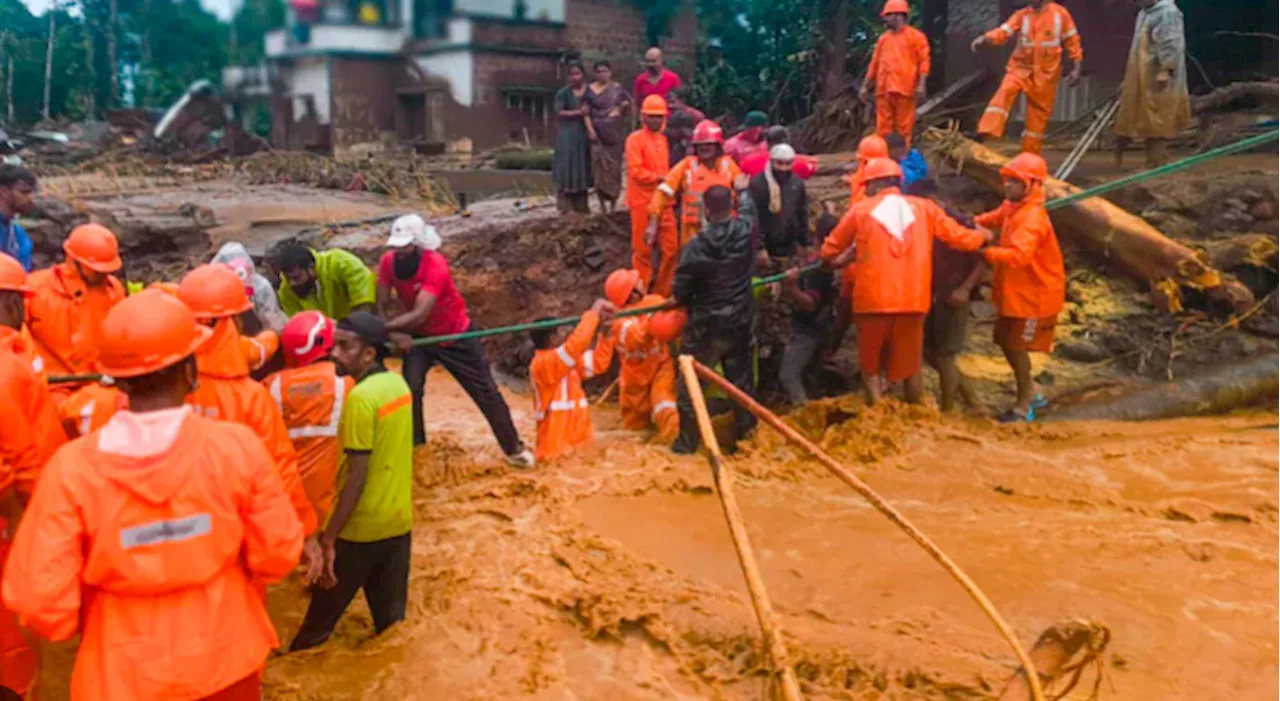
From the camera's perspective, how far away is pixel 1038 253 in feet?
21.0

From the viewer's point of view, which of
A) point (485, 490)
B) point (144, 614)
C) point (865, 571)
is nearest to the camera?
Result: point (144, 614)

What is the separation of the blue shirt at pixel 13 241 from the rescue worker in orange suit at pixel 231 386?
2451 mm

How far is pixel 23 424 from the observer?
346 centimetres

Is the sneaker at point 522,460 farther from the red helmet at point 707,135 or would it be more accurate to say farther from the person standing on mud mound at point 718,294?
the red helmet at point 707,135

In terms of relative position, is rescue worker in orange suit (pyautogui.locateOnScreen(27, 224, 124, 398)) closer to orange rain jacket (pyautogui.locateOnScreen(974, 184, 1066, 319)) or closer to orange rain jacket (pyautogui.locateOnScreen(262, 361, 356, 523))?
orange rain jacket (pyautogui.locateOnScreen(262, 361, 356, 523))

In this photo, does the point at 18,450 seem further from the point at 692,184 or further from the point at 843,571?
the point at 692,184

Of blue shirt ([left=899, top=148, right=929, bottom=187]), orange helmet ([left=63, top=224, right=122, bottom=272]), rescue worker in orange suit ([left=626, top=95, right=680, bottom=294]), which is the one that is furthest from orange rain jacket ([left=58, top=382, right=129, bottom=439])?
blue shirt ([left=899, top=148, right=929, bottom=187])

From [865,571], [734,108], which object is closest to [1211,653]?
[865,571]

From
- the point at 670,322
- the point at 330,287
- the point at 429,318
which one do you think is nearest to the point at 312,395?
the point at 330,287

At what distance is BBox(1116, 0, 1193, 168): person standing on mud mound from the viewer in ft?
27.8

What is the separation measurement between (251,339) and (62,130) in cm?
114

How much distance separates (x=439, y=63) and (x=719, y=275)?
2.07 m

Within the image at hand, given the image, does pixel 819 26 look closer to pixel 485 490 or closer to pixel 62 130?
pixel 485 490

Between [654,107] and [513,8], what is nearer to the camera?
[654,107]
